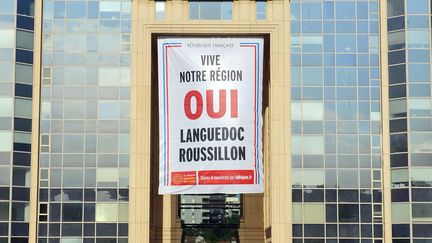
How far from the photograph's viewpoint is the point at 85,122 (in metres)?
57.8

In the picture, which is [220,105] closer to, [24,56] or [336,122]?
[336,122]

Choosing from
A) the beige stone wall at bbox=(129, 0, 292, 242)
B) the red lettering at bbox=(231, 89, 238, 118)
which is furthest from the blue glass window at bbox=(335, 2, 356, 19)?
the red lettering at bbox=(231, 89, 238, 118)

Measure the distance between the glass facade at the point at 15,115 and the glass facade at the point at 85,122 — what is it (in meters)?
1.09

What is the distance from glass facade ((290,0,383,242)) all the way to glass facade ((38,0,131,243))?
12.8 meters

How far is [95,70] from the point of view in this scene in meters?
58.2

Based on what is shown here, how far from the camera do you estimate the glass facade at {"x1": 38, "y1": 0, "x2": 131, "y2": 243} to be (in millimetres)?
56625

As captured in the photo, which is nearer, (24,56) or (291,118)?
(24,56)

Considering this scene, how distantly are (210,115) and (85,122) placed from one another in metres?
9.31

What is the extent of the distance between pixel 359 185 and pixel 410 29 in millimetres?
12022

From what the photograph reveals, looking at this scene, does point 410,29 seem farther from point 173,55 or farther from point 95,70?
point 95,70

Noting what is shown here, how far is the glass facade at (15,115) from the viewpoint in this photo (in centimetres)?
5584

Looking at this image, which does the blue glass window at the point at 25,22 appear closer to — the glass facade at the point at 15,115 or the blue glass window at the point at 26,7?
the glass facade at the point at 15,115

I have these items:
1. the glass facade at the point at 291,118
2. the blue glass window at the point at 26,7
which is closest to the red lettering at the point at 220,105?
the glass facade at the point at 291,118

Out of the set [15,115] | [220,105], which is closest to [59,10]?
[15,115]
